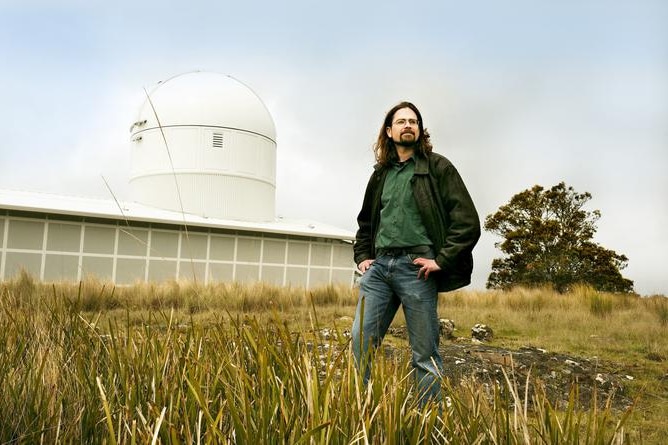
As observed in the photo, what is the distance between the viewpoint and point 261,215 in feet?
88.5

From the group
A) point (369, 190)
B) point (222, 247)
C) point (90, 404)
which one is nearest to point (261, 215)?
point (222, 247)

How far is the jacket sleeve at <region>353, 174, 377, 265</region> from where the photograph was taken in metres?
3.93

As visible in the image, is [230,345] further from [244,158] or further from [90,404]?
[244,158]

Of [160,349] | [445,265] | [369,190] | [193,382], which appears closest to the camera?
[193,382]

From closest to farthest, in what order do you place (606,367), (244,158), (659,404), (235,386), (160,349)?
1. (235,386)
2. (160,349)
3. (659,404)
4. (606,367)
5. (244,158)

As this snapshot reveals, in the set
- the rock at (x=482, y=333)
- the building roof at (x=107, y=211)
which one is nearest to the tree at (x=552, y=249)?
the building roof at (x=107, y=211)

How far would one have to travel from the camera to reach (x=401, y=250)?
3586mm

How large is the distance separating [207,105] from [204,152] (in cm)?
222

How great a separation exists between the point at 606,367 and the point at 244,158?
21481mm

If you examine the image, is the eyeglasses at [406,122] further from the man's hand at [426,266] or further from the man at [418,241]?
the man's hand at [426,266]

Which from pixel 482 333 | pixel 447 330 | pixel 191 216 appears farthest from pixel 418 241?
pixel 191 216

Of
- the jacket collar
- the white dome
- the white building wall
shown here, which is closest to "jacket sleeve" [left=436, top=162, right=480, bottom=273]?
the jacket collar

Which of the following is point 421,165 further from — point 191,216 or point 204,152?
point 204,152

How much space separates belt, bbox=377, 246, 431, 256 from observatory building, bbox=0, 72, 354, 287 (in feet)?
55.8
